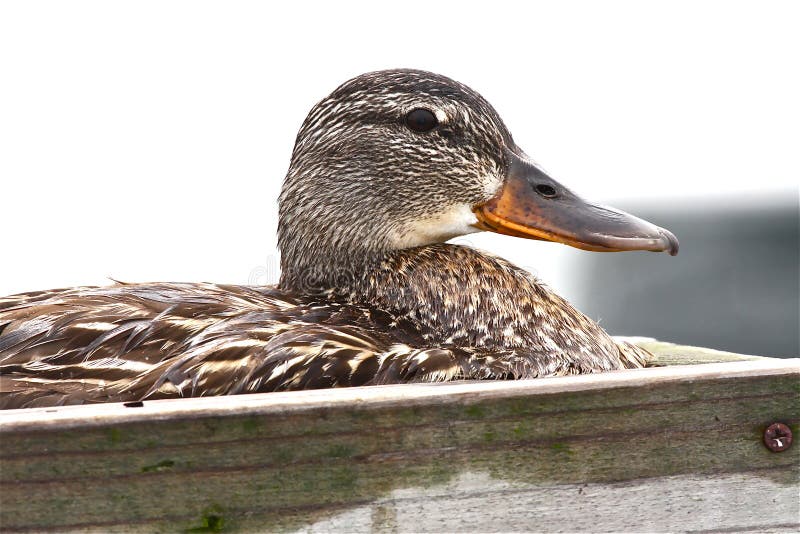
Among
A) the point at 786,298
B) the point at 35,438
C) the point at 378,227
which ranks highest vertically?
the point at 378,227

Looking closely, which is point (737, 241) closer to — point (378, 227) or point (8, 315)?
point (378, 227)

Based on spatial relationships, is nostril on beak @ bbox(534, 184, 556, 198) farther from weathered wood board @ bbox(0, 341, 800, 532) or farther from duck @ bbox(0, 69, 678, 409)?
weathered wood board @ bbox(0, 341, 800, 532)

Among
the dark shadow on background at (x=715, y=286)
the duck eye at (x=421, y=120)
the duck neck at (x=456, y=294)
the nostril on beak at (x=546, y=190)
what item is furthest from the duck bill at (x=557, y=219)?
the dark shadow on background at (x=715, y=286)

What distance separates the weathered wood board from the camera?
161cm

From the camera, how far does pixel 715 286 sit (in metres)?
6.64

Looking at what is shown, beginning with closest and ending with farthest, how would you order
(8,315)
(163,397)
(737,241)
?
(163,397) < (8,315) < (737,241)

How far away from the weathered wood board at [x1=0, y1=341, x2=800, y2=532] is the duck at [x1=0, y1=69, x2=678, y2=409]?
52cm

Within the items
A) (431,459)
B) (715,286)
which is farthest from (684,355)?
(715,286)

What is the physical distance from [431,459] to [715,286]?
17.7 ft

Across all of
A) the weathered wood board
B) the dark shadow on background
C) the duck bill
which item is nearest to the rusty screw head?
the weathered wood board

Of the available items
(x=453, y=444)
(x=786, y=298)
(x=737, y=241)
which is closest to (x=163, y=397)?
(x=453, y=444)

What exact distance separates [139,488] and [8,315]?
111 cm

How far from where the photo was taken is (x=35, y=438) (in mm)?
1593

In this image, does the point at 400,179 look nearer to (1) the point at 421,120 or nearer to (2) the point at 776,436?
(1) the point at 421,120
